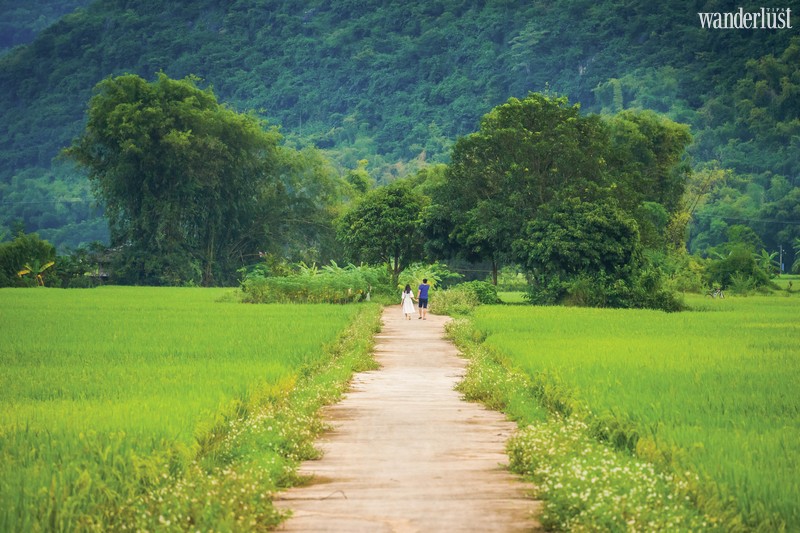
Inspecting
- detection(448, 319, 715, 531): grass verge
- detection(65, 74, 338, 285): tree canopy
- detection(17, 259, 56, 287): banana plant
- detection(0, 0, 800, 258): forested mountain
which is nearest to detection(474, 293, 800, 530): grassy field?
detection(448, 319, 715, 531): grass verge

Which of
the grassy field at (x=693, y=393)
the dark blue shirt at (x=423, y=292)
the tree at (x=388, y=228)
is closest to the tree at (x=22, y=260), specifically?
the tree at (x=388, y=228)

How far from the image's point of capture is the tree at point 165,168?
65.6m

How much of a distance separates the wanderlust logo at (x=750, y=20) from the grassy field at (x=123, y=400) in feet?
492

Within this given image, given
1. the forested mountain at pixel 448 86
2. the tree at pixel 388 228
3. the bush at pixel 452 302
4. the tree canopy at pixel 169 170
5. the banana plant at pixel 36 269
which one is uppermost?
the forested mountain at pixel 448 86

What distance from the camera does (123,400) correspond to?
12281 mm

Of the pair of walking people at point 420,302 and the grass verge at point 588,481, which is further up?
the pair of walking people at point 420,302

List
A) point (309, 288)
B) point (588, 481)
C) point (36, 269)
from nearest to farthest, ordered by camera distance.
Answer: point (588, 481) < point (309, 288) < point (36, 269)

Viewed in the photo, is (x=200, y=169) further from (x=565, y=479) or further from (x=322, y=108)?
(x=322, y=108)

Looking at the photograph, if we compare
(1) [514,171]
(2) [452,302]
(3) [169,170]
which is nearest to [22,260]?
(3) [169,170]

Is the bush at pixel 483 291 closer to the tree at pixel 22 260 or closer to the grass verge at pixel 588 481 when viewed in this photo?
the tree at pixel 22 260

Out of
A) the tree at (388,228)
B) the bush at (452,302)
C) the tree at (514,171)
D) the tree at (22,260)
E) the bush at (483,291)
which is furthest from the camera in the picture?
the tree at (22,260)

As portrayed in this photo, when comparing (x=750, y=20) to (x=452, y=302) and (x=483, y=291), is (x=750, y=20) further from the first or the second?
(x=452, y=302)

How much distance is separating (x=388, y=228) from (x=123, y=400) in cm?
3753

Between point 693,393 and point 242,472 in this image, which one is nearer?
point 242,472
